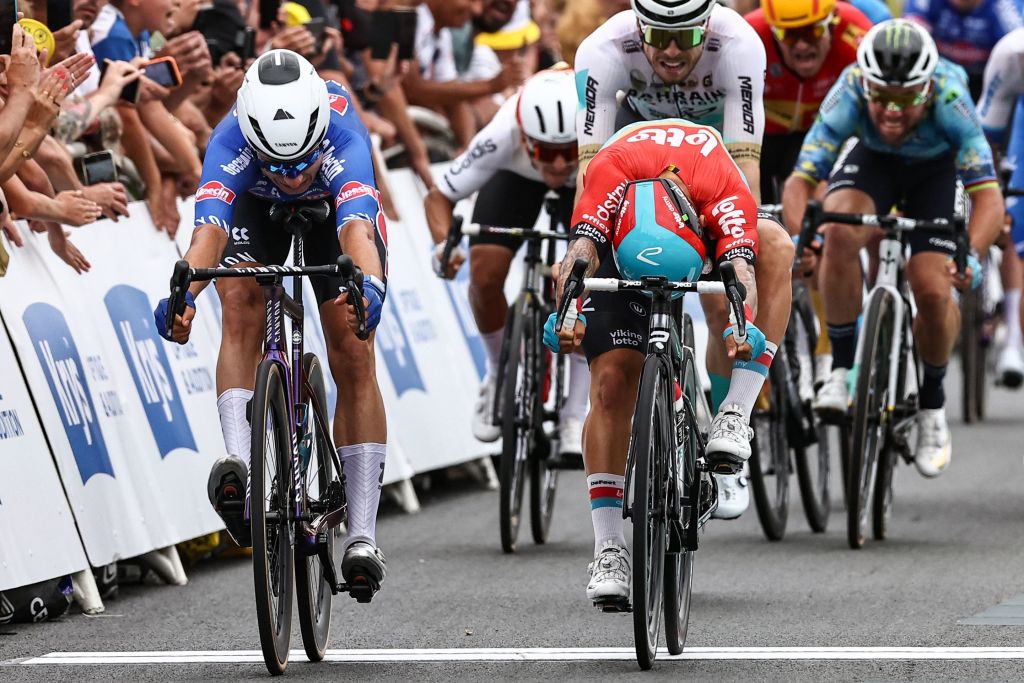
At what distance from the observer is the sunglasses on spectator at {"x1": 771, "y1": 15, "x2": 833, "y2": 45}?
34.9ft

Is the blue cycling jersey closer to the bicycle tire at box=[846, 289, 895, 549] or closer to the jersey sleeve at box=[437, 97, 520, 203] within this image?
the jersey sleeve at box=[437, 97, 520, 203]

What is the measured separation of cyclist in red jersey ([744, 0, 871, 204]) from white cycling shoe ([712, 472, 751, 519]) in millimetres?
3188

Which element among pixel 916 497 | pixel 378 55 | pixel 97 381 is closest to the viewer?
pixel 97 381

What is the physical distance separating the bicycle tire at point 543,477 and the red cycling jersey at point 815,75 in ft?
6.30

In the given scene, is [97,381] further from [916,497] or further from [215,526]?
[916,497]

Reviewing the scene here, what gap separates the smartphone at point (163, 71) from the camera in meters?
10.0

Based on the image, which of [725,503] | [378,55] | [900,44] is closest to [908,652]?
[725,503]

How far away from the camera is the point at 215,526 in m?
9.43

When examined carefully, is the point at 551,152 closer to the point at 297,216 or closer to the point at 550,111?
the point at 550,111

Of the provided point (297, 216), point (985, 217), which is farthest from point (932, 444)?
point (297, 216)

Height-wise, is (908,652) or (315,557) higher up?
(315,557)

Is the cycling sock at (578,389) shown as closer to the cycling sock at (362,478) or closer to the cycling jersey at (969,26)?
the cycling sock at (362,478)

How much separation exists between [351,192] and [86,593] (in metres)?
2.24

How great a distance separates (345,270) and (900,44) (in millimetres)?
3928
